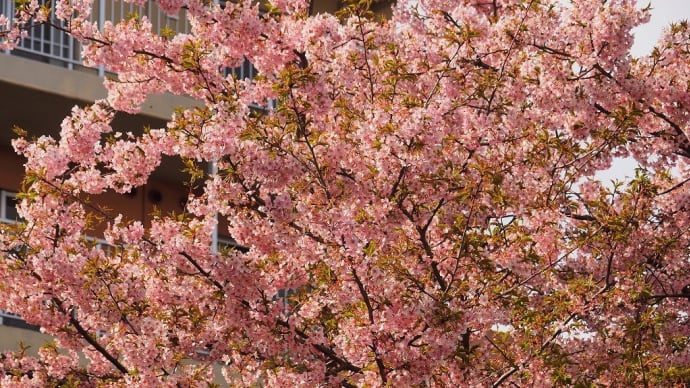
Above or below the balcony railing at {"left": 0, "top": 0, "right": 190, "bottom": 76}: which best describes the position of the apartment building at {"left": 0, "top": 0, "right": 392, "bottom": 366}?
below

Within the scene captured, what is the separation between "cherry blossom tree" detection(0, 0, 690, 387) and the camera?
11.6m

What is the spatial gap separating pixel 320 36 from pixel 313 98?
99 cm

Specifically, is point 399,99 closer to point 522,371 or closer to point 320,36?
point 320,36

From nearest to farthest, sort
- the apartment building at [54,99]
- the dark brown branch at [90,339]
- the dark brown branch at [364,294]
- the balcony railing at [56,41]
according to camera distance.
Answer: the dark brown branch at [364,294] → the dark brown branch at [90,339] → the apartment building at [54,99] → the balcony railing at [56,41]

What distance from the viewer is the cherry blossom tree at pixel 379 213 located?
38.0 feet

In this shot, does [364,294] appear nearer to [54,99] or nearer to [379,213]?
[379,213]


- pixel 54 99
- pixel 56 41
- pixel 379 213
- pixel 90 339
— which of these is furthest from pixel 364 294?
pixel 56 41

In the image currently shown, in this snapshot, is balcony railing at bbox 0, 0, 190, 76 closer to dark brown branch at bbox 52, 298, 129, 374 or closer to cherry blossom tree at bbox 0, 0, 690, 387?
cherry blossom tree at bbox 0, 0, 690, 387

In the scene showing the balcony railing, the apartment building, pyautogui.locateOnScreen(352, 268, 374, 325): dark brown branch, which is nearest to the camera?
pyautogui.locateOnScreen(352, 268, 374, 325): dark brown branch

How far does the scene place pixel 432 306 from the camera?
11.0m

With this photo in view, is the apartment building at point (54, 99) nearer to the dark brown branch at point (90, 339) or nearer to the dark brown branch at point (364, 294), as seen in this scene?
the dark brown branch at point (90, 339)

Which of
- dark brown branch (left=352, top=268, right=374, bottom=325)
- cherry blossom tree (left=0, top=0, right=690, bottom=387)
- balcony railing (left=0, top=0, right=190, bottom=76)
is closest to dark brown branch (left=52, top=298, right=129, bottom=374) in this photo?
cherry blossom tree (left=0, top=0, right=690, bottom=387)

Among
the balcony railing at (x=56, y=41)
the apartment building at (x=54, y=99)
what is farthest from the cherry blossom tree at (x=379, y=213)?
the balcony railing at (x=56, y=41)

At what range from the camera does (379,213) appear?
1171 centimetres
